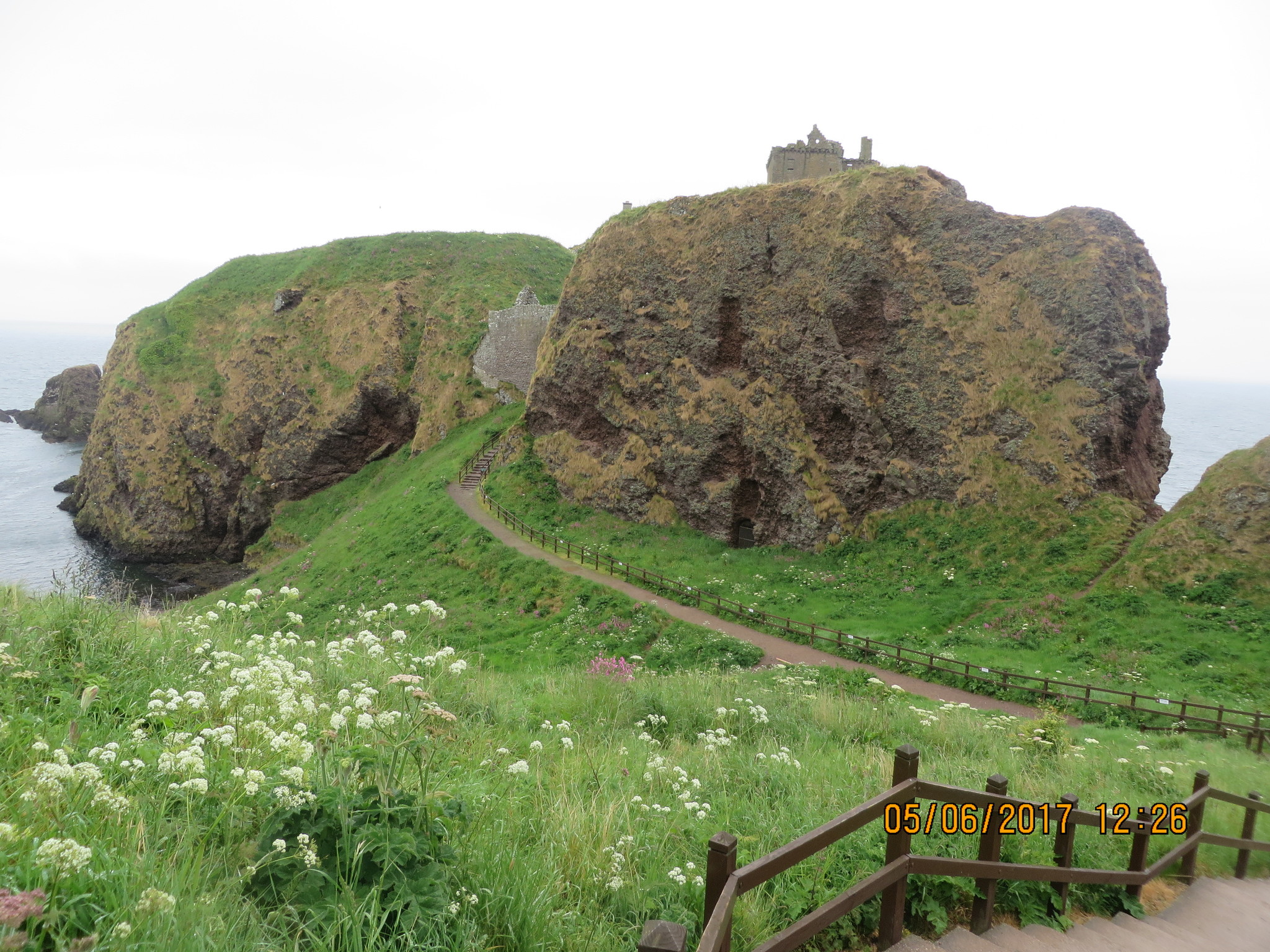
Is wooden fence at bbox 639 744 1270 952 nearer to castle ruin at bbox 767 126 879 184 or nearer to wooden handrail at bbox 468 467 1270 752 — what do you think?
wooden handrail at bbox 468 467 1270 752

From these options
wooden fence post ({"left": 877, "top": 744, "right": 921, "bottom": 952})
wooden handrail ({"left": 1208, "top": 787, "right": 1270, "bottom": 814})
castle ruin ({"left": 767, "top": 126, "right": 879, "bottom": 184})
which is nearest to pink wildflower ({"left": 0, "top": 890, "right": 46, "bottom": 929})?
wooden fence post ({"left": 877, "top": 744, "right": 921, "bottom": 952})

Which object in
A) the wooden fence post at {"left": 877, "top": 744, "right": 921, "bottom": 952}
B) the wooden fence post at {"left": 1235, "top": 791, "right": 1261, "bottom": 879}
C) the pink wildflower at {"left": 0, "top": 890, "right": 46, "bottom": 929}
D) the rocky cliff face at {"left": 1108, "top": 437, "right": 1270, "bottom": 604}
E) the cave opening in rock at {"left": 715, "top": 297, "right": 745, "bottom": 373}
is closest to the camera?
the pink wildflower at {"left": 0, "top": 890, "right": 46, "bottom": 929}

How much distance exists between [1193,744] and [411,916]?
14576mm

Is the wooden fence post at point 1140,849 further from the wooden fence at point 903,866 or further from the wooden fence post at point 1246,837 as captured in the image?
the wooden fence post at point 1246,837

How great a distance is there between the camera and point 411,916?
3377 mm

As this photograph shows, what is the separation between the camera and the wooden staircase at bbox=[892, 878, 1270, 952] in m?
4.64

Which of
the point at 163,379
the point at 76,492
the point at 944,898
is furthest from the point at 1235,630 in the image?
the point at 76,492

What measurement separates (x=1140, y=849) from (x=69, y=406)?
109271 mm

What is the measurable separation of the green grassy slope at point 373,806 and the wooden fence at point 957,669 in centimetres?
587

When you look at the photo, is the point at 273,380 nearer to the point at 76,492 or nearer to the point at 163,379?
the point at 163,379

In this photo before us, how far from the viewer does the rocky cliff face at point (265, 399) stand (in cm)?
4825

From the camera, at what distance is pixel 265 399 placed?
50.1 m

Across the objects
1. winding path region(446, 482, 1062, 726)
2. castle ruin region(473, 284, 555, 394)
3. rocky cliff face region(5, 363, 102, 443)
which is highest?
castle ruin region(473, 284, 555, 394)

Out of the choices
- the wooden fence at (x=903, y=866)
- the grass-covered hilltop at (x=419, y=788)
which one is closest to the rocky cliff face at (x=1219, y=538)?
the grass-covered hilltop at (x=419, y=788)
